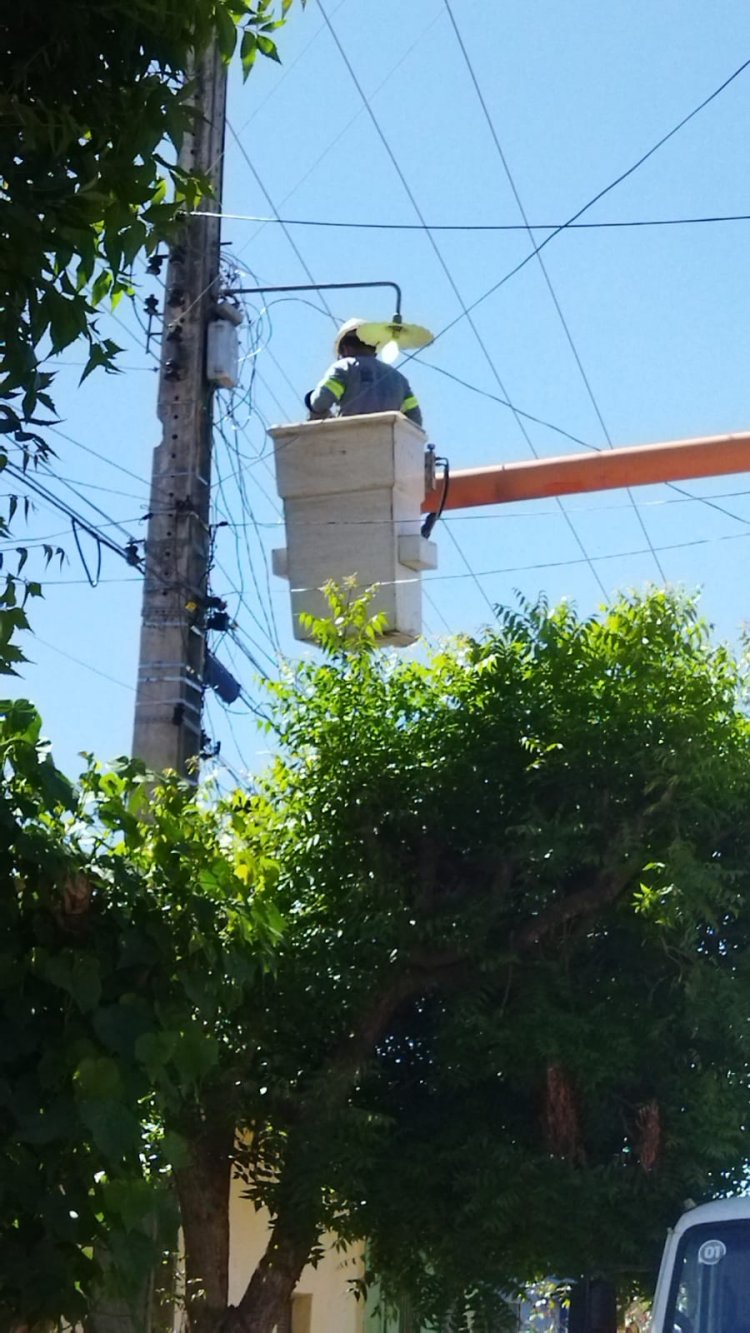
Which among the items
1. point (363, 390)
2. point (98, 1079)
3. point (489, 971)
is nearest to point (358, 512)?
point (363, 390)

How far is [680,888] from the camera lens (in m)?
7.84

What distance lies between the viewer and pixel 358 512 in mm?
10453

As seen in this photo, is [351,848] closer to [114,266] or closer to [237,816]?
[237,816]

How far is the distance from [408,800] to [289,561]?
7.96 feet

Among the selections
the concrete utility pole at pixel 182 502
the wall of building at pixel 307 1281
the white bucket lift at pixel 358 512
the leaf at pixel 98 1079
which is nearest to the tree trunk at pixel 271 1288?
the concrete utility pole at pixel 182 502

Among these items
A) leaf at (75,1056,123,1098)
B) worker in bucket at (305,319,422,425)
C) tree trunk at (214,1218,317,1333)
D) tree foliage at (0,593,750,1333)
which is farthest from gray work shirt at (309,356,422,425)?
leaf at (75,1056,123,1098)

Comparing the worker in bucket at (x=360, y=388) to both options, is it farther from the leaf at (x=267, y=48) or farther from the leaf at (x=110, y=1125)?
the leaf at (x=110, y=1125)

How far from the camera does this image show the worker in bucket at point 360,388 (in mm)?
10883

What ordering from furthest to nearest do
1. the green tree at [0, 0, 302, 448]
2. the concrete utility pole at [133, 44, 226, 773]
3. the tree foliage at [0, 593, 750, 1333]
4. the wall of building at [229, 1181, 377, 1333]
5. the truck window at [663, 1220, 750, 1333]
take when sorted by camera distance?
the wall of building at [229, 1181, 377, 1333], the concrete utility pole at [133, 44, 226, 773], the tree foliage at [0, 593, 750, 1333], the truck window at [663, 1220, 750, 1333], the green tree at [0, 0, 302, 448]

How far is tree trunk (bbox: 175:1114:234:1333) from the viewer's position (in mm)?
8141

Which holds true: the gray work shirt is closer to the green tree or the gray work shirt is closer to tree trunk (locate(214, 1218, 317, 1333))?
tree trunk (locate(214, 1218, 317, 1333))

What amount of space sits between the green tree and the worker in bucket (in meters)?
6.13

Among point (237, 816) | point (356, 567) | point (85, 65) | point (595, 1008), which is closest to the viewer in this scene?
point (85, 65)

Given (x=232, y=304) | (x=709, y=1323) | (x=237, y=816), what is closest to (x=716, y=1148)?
(x=709, y=1323)
